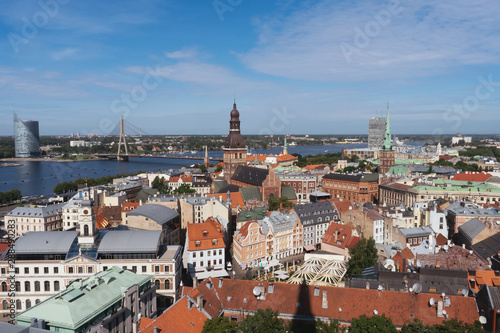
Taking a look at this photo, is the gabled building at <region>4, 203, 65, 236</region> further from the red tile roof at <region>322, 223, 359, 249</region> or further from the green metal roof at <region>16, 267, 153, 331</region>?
the red tile roof at <region>322, 223, 359, 249</region>

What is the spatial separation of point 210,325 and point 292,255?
27.1m

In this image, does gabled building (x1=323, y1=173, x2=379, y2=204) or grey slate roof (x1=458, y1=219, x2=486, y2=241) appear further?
gabled building (x1=323, y1=173, x2=379, y2=204)

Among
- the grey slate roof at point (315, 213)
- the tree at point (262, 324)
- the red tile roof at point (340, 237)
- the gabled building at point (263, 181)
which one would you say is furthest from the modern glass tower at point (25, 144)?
the tree at point (262, 324)

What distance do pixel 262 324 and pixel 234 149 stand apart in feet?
204

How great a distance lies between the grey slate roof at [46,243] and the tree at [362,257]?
24213 mm

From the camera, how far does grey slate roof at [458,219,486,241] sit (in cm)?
4012

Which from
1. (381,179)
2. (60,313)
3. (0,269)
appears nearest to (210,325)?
(60,313)

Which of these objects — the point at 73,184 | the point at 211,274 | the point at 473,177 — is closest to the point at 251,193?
the point at 211,274

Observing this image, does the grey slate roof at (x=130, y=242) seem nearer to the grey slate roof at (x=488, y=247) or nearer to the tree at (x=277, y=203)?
the grey slate roof at (x=488, y=247)

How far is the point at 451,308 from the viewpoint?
22.8 m

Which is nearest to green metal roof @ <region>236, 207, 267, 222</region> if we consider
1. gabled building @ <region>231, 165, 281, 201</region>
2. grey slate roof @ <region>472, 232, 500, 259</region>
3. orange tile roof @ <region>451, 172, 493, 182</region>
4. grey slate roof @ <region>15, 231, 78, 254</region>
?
gabled building @ <region>231, 165, 281, 201</region>

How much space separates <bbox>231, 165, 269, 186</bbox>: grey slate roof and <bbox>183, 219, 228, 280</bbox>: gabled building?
3198 cm

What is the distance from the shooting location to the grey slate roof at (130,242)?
1240 inches

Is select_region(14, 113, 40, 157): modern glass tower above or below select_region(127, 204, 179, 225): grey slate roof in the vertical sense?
above
